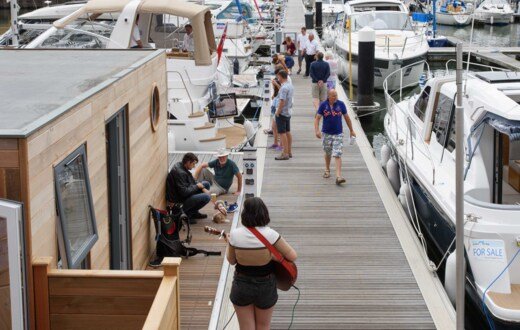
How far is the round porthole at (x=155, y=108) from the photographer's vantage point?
29.4 ft

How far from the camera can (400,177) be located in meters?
13.4

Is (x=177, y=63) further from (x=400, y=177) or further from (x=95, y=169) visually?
(x=95, y=169)

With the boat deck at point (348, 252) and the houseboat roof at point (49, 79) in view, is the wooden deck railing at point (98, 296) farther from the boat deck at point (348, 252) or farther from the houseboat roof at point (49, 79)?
the boat deck at point (348, 252)

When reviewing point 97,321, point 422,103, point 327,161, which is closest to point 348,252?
point 327,161

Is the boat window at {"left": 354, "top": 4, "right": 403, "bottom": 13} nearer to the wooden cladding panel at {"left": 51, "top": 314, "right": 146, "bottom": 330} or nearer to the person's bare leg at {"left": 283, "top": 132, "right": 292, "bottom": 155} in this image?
the person's bare leg at {"left": 283, "top": 132, "right": 292, "bottom": 155}

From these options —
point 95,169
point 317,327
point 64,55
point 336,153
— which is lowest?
point 317,327

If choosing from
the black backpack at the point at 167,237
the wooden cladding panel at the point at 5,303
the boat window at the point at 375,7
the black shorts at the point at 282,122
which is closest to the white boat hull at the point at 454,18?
the boat window at the point at 375,7

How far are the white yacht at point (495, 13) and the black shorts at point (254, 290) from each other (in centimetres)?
4963

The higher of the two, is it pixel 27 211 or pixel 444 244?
pixel 27 211

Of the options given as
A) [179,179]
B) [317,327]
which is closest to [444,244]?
[317,327]

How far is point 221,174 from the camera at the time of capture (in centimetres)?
1123

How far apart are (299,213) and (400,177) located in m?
2.52

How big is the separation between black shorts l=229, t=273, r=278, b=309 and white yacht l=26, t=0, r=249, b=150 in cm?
939

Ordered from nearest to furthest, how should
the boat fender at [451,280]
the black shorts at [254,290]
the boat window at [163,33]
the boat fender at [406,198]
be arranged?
the black shorts at [254,290] → the boat fender at [451,280] → the boat fender at [406,198] → the boat window at [163,33]
